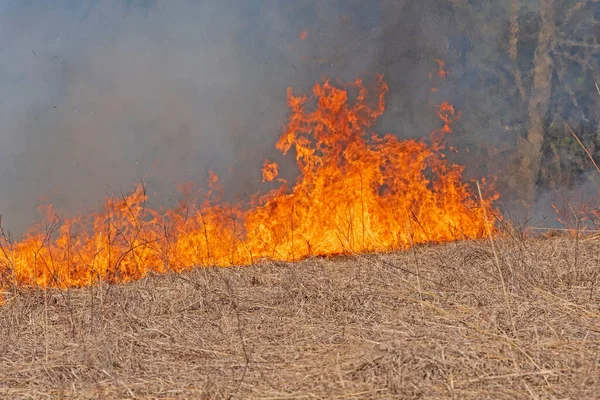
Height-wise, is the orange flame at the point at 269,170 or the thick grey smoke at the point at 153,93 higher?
the thick grey smoke at the point at 153,93

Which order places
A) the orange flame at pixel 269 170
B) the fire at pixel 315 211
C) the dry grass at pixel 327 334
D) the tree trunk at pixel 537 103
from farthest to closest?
the tree trunk at pixel 537 103 < the orange flame at pixel 269 170 < the fire at pixel 315 211 < the dry grass at pixel 327 334

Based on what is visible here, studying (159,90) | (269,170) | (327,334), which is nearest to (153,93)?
(159,90)

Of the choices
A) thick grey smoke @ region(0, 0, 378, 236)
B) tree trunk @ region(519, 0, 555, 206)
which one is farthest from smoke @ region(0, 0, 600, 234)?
tree trunk @ region(519, 0, 555, 206)

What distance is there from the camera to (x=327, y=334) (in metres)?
4.02

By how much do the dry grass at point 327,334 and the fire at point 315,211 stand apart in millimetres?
1502

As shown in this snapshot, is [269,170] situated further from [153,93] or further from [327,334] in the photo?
[327,334]

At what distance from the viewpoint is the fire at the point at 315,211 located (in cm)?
735

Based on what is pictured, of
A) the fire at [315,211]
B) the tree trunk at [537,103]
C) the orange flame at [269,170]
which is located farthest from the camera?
the tree trunk at [537,103]

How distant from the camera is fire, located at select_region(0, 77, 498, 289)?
735 cm

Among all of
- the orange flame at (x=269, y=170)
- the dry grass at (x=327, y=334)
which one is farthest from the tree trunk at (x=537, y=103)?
the dry grass at (x=327, y=334)

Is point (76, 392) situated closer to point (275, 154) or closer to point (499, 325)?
point (499, 325)

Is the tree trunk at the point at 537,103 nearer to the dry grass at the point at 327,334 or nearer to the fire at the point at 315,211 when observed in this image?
the fire at the point at 315,211

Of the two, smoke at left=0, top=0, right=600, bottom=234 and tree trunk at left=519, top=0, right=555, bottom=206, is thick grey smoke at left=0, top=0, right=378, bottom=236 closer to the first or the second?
smoke at left=0, top=0, right=600, bottom=234

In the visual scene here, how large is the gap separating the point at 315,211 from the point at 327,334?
13.2 ft
